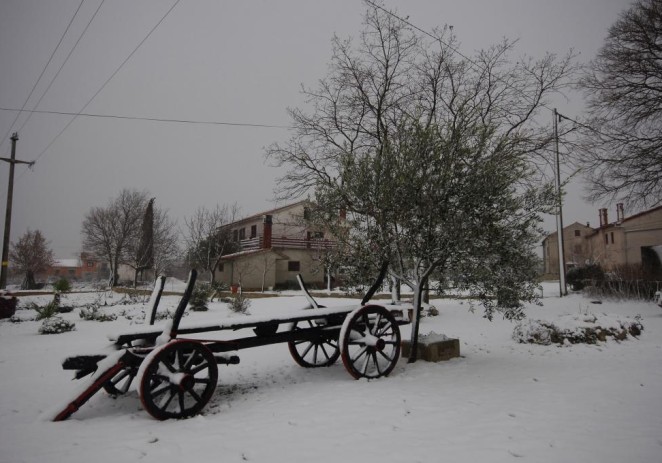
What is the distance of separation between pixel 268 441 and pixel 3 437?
2415 mm

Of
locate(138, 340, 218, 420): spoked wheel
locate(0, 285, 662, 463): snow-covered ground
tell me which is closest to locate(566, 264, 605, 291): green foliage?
locate(0, 285, 662, 463): snow-covered ground

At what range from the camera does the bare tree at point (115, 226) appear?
37.3 metres

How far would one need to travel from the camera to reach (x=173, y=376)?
12.3 feet

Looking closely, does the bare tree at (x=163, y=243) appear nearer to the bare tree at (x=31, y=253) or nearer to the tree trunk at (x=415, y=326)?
the bare tree at (x=31, y=253)

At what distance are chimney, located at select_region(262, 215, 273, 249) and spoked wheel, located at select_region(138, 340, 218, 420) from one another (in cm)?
2541

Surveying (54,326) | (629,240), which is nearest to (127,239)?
(54,326)

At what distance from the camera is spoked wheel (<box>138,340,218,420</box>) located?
141 inches

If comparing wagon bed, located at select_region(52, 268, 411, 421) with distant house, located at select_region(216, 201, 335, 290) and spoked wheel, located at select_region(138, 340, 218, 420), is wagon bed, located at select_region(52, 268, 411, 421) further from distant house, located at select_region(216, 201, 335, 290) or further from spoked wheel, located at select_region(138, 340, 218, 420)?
distant house, located at select_region(216, 201, 335, 290)

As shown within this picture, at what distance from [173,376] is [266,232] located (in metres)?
26.0

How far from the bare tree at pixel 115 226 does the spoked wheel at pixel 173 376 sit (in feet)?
121

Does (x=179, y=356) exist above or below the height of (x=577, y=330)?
above

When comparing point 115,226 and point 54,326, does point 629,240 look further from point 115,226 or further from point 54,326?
point 115,226

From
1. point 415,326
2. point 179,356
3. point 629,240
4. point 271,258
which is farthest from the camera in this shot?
point 629,240

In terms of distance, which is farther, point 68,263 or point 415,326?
point 68,263
